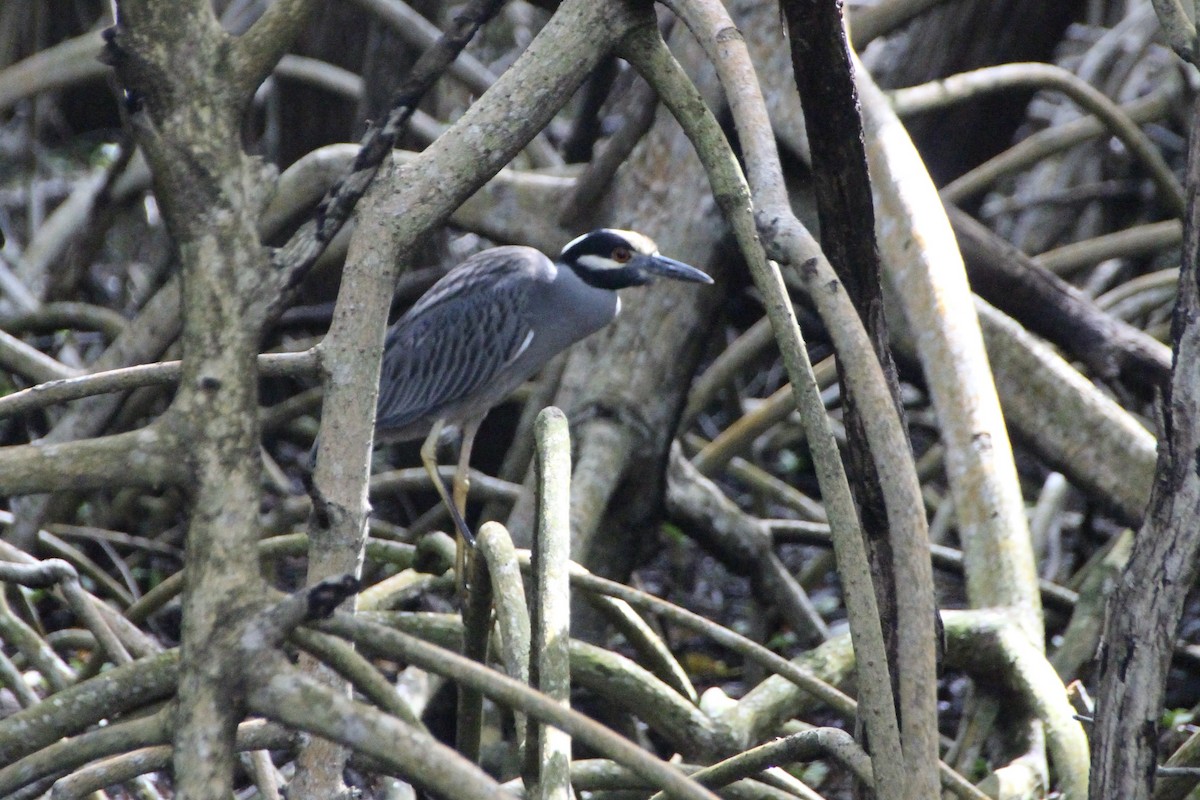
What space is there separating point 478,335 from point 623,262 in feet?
2.10

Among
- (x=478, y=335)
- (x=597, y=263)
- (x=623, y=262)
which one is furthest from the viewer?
(x=478, y=335)

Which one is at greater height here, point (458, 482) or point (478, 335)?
point (478, 335)

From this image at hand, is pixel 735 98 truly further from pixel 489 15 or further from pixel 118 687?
pixel 118 687

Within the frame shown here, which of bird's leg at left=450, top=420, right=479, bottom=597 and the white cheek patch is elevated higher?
the white cheek patch

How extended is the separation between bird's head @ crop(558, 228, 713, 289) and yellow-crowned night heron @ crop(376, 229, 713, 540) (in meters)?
0.02

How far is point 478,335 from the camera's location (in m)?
3.59

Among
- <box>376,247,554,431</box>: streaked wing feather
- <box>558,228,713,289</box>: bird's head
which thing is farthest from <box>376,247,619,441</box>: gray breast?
<box>558,228,713,289</box>: bird's head

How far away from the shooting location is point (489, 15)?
51.8 inches

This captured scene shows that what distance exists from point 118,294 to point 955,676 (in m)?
3.26

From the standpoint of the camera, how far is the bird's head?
→ 2961mm

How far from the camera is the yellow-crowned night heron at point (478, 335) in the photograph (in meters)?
3.38

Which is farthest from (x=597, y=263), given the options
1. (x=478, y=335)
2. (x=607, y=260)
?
(x=478, y=335)

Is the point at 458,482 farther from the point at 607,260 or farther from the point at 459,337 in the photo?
the point at 607,260

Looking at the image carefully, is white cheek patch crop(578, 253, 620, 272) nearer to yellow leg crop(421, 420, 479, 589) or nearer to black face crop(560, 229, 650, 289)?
black face crop(560, 229, 650, 289)
